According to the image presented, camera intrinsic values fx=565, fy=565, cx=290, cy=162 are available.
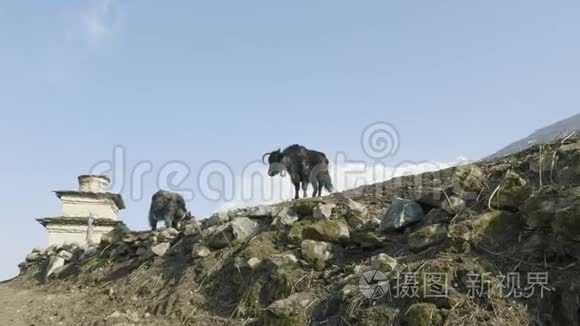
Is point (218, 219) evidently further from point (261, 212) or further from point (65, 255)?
point (65, 255)

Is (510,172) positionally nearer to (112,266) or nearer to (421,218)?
(421,218)

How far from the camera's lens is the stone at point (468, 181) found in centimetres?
728

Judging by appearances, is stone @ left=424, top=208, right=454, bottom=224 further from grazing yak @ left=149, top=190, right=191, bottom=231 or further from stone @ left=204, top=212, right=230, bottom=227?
grazing yak @ left=149, top=190, right=191, bottom=231

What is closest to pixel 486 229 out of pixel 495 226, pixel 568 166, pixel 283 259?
pixel 495 226

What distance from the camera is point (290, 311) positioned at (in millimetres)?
6711

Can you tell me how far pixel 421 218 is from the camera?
740cm

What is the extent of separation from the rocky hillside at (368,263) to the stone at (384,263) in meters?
0.01

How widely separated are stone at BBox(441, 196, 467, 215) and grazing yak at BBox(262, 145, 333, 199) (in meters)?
6.47

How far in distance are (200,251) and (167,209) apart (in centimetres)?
518

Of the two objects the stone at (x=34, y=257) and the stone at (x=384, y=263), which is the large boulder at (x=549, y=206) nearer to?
the stone at (x=384, y=263)

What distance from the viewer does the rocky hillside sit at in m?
5.51

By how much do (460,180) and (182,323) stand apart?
4322mm

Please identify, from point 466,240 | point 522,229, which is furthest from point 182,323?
point 522,229

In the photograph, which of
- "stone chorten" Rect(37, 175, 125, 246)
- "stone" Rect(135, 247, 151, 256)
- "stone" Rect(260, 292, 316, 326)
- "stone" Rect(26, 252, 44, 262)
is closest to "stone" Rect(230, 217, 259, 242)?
"stone" Rect(135, 247, 151, 256)
